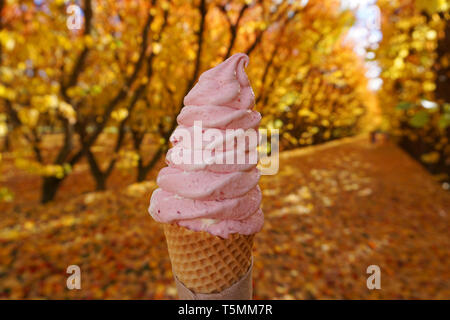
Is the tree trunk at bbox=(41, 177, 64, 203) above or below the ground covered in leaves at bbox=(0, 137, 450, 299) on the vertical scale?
above

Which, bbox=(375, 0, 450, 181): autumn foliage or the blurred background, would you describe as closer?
bbox=(375, 0, 450, 181): autumn foliage

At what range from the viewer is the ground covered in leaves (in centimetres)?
366

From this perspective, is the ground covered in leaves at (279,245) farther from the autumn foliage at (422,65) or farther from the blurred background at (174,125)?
the autumn foliage at (422,65)

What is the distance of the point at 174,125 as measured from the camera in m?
4.08

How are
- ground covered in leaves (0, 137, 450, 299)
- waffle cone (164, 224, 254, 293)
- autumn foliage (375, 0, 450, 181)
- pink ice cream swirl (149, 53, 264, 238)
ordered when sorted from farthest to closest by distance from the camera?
ground covered in leaves (0, 137, 450, 299), autumn foliage (375, 0, 450, 181), waffle cone (164, 224, 254, 293), pink ice cream swirl (149, 53, 264, 238)

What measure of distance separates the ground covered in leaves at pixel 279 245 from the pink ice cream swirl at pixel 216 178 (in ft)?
7.99

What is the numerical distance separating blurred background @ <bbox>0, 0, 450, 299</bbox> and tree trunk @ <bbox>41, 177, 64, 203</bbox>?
0.03 meters

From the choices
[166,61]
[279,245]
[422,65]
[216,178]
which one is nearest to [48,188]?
[166,61]

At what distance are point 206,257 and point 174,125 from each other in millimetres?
2782

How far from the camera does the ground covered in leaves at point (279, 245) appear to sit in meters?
3.66

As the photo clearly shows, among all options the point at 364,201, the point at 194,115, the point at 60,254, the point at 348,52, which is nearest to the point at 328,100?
the point at 348,52

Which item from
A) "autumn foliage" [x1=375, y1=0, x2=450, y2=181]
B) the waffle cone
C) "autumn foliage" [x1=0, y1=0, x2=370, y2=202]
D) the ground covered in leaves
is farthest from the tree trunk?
"autumn foliage" [x1=375, y1=0, x2=450, y2=181]

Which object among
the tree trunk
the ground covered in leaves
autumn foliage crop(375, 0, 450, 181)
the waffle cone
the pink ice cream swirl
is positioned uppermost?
autumn foliage crop(375, 0, 450, 181)

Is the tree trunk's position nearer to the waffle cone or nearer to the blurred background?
the blurred background
